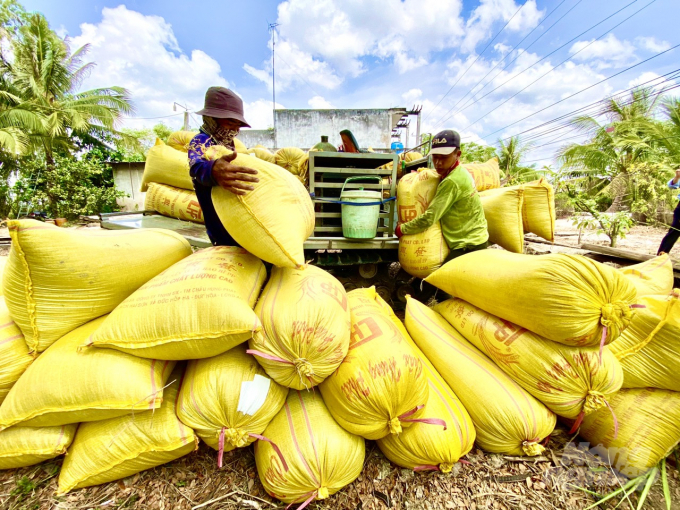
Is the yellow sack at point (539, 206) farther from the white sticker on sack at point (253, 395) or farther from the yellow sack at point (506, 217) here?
the white sticker on sack at point (253, 395)

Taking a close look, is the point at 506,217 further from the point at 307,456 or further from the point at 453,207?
the point at 307,456

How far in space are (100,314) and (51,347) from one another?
8.4 inches

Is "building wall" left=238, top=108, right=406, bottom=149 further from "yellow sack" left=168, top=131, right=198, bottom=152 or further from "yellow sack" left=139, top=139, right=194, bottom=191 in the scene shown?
"yellow sack" left=139, top=139, right=194, bottom=191

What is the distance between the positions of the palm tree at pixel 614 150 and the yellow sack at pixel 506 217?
11.0 meters

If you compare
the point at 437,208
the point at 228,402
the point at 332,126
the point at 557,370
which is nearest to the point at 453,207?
the point at 437,208

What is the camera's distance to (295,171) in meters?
4.00

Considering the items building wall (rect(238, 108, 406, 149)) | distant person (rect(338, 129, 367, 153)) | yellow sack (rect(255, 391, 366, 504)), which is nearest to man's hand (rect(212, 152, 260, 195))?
yellow sack (rect(255, 391, 366, 504))

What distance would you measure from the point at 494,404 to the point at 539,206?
76.1 inches

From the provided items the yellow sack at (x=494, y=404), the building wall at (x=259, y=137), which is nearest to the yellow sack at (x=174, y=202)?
the yellow sack at (x=494, y=404)

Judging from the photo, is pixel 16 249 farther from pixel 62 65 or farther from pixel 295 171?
pixel 62 65

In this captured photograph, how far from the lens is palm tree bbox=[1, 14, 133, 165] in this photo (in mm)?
10680

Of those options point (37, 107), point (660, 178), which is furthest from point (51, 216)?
point (660, 178)

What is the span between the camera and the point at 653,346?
146 cm

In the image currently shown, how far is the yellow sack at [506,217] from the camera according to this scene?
97.0 inches
